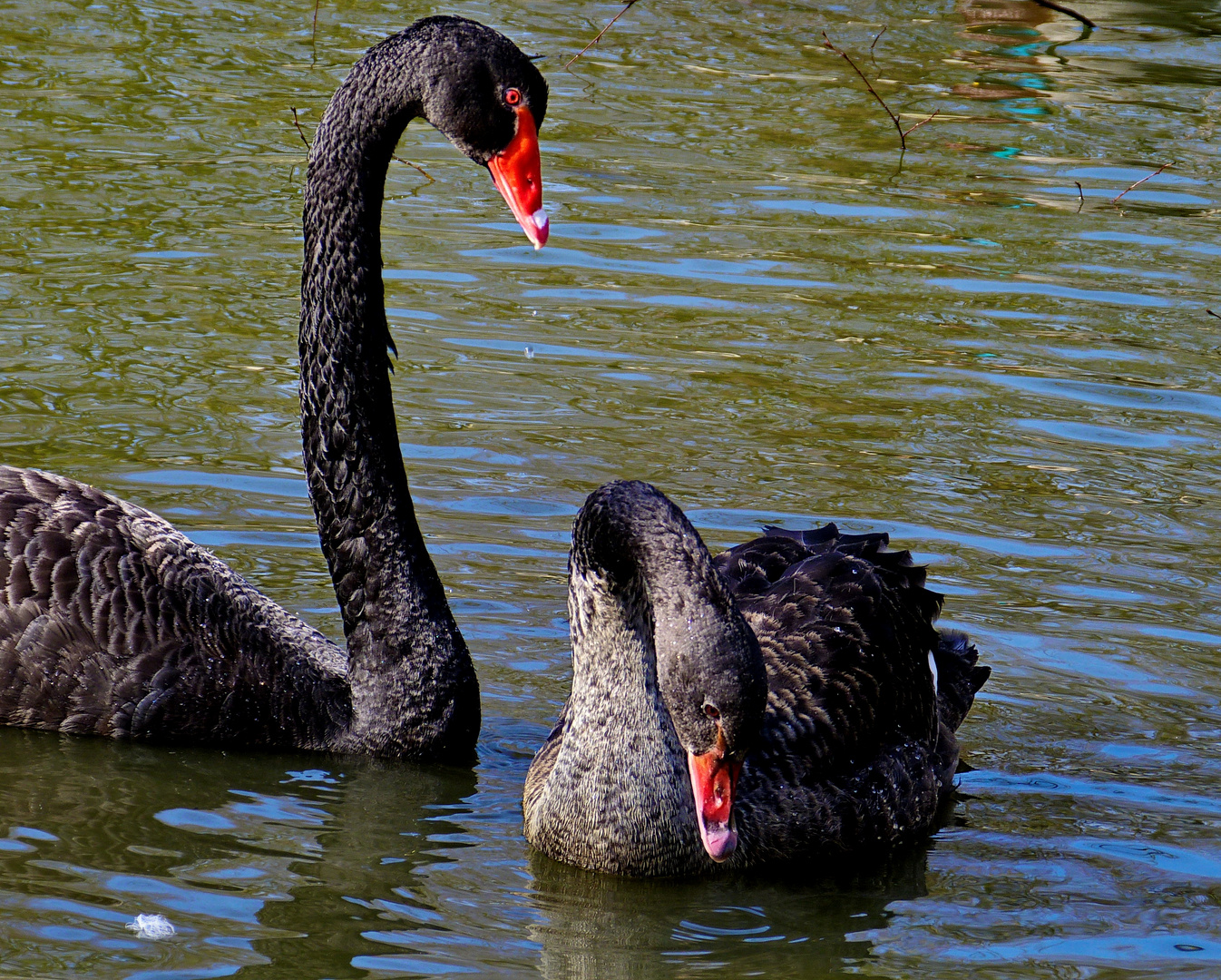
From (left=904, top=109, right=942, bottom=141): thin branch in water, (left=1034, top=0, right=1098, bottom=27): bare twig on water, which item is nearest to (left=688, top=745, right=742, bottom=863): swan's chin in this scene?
(left=904, top=109, right=942, bottom=141): thin branch in water

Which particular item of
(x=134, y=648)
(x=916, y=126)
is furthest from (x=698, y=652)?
(x=916, y=126)

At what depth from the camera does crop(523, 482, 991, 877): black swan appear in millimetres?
4984

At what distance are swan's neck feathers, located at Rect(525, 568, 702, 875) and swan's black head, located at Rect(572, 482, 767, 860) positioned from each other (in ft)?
0.68

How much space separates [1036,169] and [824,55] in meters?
3.03

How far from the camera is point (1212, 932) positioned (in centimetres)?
534

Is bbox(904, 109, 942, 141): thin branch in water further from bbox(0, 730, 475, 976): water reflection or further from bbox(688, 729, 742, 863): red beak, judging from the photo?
bbox(688, 729, 742, 863): red beak

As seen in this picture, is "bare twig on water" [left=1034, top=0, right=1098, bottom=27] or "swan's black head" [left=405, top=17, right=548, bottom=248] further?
"bare twig on water" [left=1034, top=0, right=1098, bottom=27]

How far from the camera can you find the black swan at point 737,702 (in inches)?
196

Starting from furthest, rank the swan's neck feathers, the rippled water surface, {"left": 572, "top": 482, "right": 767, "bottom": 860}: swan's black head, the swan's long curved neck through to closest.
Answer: the swan's long curved neck
the swan's neck feathers
the rippled water surface
{"left": 572, "top": 482, "right": 767, "bottom": 860}: swan's black head

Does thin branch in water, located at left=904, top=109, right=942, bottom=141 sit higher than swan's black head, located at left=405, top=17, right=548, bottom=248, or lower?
lower

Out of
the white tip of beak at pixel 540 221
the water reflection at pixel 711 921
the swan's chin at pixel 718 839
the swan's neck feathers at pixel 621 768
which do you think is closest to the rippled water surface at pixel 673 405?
the water reflection at pixel 711 921

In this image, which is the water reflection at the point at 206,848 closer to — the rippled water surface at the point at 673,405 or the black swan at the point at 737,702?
the rippled water surface at the point at 673,405

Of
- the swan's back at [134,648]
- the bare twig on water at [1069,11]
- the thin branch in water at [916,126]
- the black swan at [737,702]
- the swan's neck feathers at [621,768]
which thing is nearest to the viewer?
the black swan at [737,702]

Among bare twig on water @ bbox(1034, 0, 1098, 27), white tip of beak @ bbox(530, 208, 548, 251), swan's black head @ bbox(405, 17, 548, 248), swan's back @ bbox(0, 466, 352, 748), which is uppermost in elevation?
swan's black head @ bbox(405, 17, 548, 248)
